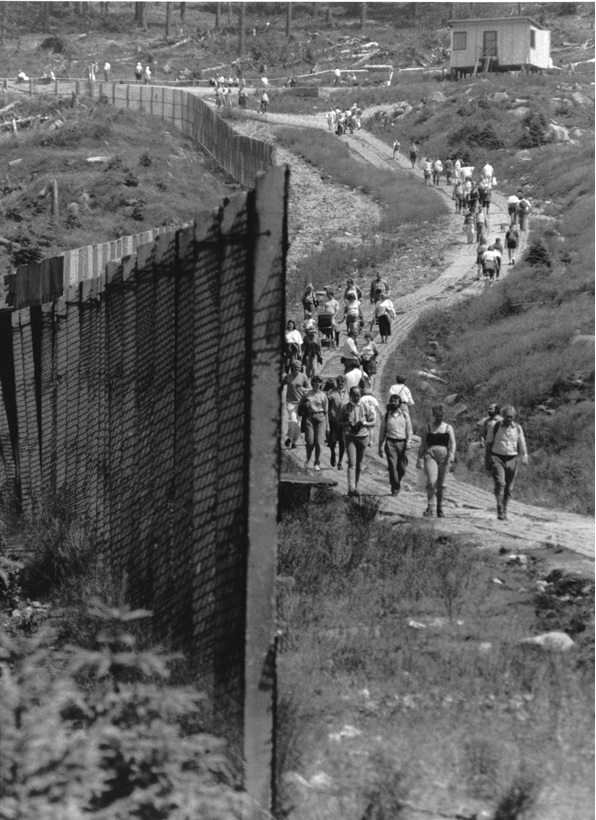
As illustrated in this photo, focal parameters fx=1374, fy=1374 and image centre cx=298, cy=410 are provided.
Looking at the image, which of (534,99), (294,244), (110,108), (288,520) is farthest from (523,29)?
(288,520)

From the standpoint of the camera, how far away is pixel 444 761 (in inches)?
234

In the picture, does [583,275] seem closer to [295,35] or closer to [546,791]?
[546,791]

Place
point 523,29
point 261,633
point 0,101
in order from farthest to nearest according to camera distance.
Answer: point 523,29
point 0,101
point 261,633

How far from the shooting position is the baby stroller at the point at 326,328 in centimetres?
2748

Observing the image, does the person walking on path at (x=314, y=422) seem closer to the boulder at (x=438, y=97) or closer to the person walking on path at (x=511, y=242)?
the person walking on path at (x=511, y=242)

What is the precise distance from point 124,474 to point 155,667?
2.44m

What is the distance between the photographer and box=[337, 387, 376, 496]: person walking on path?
51.8 ft

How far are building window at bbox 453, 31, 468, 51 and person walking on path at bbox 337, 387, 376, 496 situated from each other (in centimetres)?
6414

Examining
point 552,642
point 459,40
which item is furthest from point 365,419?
point 459,40

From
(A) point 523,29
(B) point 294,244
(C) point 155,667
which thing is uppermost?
(A) point 523,29

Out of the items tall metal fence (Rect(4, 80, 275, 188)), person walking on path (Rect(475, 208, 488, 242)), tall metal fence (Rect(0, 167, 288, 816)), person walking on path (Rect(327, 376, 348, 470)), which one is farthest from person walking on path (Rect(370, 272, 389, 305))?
tall metal fence (Rect(0, 167, 288, 816))

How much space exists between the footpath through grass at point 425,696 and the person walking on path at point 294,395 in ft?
32.3

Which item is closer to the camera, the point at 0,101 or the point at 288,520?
the point at 288,520

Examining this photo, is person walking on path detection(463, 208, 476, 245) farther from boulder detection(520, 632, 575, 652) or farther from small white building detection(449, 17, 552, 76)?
small white building detection(449, 17, 552, 76)
